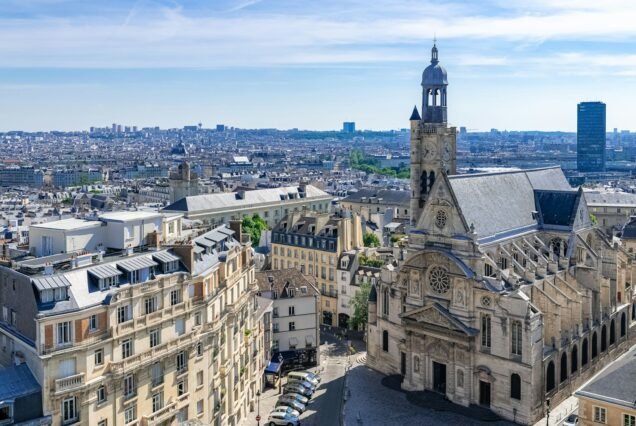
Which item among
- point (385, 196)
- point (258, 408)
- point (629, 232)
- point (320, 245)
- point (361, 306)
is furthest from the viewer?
point (385, 196)

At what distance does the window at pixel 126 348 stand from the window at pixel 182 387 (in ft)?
21.5

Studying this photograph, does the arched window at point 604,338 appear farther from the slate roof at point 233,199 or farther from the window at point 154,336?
the slate roof at point 233,199

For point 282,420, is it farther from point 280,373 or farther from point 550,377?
point 550,377

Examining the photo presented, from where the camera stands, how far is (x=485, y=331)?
242 ft

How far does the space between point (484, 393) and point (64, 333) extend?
4532 cm

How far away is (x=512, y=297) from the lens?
71062 millimetres

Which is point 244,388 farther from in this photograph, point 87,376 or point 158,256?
point 87,376

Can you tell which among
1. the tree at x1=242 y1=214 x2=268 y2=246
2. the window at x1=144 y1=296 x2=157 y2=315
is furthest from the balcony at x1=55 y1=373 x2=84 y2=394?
the tree at x1=242 y1=214 x2=268 y2=246

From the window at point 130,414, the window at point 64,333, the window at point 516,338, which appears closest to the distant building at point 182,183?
the window at point 516,338

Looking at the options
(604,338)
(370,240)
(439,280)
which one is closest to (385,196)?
(370,240)

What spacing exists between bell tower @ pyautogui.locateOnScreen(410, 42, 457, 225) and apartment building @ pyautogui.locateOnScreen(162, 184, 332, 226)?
65445 millimetres

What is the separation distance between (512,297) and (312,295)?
28950 mm

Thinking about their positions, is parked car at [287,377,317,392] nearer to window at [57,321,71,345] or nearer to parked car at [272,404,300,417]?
parked car at [272,404,300,417]

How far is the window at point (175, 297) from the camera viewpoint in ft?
180
